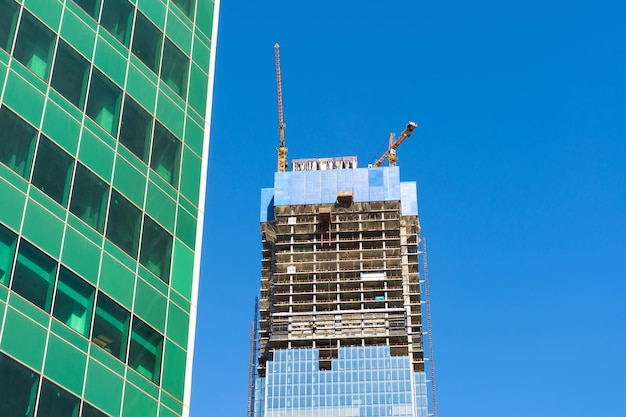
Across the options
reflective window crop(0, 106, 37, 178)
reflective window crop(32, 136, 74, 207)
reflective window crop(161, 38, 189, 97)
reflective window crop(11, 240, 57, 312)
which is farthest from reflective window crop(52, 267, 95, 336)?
reflective window crop(161, 38, 189, 97)

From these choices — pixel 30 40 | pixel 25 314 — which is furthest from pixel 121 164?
pixel 25 314

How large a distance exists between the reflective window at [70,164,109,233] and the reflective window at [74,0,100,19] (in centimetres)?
725

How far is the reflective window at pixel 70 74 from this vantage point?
43906mm

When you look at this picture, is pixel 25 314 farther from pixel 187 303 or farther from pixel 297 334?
pixel 297 334

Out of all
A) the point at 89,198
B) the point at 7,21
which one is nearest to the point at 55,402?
the point at 89,198

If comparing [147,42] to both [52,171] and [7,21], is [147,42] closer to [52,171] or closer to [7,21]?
[7,21]

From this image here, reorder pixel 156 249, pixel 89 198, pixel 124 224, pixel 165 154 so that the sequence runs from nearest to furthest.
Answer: pixel 89 198, pixel 124 224, pixel 156 249, pixel 165 154

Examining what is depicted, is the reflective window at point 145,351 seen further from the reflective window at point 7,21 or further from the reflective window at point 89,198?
the reflective window at point 7,21

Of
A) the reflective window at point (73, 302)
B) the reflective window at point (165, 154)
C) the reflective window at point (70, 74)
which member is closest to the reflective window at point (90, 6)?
the reflective window at point (70, 74)

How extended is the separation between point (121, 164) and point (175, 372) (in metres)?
8.58

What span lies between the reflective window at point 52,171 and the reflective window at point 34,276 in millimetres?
2701

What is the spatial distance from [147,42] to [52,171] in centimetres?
1045

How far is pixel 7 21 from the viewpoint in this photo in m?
41.9

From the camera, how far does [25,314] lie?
38.2 meters
